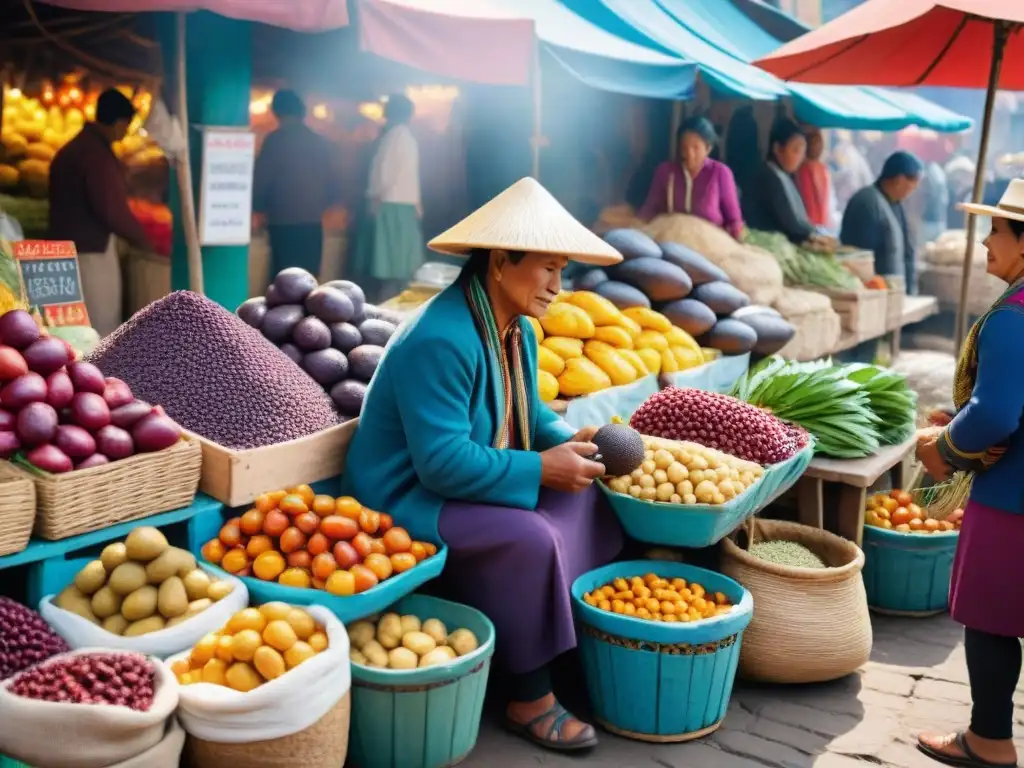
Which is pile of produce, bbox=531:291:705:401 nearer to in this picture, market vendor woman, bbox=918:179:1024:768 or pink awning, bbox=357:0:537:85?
pink awning, bbox=357:0:537:85

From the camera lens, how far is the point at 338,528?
3012 mm

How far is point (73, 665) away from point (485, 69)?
3949 millimetres

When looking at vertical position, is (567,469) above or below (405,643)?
above

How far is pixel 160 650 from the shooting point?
2707 millimetres

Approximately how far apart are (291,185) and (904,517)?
5520mm

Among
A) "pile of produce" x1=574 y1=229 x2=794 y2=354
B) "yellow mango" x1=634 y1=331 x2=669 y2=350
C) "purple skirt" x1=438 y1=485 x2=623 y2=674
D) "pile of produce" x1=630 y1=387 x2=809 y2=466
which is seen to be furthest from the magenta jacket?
"purple skirt" x1=438 y1=485 x2=623 y2=674

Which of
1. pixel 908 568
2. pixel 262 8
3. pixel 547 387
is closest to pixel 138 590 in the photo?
pixel 547 387

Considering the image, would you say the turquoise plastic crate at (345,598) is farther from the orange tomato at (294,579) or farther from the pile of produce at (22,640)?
the pile of produce at (22,640)

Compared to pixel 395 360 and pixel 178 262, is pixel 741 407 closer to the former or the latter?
pixel 395 360

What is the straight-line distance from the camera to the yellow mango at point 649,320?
536 centimetres

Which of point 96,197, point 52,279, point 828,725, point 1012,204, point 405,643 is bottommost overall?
point 828,725

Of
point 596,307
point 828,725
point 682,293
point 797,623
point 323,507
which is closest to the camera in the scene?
point 323,507

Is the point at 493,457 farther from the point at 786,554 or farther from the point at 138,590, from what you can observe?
the point at 786,554

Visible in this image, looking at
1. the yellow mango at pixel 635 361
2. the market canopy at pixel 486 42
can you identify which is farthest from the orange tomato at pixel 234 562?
the market canopy at pixel 486 42
